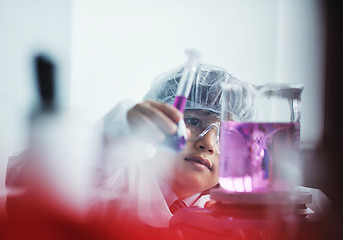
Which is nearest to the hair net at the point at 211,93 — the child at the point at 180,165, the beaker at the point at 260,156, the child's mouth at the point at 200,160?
the child at the point at 180,165

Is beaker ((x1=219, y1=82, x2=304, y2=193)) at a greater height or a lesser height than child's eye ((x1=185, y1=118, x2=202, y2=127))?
lesser

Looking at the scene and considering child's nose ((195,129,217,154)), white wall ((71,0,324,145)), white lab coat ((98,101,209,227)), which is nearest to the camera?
white lab coat ((98,101,209,227))

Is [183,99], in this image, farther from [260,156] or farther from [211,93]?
[211,93]

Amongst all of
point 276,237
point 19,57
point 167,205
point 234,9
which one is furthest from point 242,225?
point 19,57

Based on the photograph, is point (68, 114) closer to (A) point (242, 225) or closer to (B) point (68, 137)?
(B) point (68, 137)

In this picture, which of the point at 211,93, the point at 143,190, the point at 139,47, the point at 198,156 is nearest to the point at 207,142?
the point at 198,156

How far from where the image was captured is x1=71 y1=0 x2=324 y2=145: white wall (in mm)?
1178

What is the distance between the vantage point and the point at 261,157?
2.43ft

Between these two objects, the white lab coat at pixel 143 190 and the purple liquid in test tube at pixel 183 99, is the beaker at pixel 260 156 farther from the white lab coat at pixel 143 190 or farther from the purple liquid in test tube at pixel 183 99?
the white lab coat at pixel 143 190

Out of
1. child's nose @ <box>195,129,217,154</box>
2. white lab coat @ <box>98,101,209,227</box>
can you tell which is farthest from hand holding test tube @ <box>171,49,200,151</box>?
child's nose @ <box>195,129,217,154</box>

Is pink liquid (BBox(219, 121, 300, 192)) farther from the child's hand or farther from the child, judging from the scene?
the child

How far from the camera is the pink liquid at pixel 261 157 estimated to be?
73 cm

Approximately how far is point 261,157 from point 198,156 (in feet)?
1.18

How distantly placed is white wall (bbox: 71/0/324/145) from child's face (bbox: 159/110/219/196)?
0.20 m
